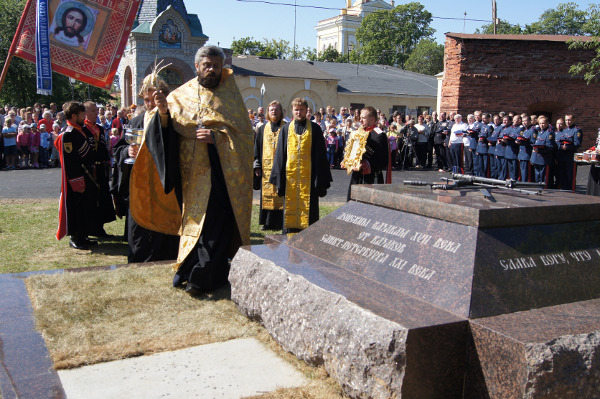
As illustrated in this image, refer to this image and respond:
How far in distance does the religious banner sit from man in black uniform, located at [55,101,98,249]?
727mm

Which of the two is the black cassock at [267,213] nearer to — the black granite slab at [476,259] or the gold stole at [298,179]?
the gold stole at [298,179]

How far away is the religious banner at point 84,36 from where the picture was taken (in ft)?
20.7

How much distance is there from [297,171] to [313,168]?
11.1 inches

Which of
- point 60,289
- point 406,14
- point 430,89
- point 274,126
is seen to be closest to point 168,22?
point 430,89

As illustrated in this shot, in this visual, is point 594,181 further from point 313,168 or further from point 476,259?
point 476,259

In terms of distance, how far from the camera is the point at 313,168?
7586 millimetres

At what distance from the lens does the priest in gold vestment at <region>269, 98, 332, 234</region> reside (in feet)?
25.2

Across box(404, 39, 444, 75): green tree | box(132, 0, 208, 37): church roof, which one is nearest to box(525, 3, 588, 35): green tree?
box(404, 39, 444, 75): green tree

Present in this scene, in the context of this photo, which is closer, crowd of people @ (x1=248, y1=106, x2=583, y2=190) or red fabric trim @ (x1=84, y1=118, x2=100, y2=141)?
red fabric trim @ (x1=84, y1=118, x2=100, y2=141)

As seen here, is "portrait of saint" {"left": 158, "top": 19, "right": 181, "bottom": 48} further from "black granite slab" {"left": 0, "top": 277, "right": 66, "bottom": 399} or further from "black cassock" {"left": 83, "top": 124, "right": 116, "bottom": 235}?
"black granite slab" {"left": 0, "top": 277, "right": 66, "bottom": 399}

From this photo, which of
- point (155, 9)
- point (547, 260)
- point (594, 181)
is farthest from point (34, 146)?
point (155, 9)

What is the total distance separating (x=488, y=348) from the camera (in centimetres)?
270

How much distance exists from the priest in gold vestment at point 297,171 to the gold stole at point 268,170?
89 centimetres

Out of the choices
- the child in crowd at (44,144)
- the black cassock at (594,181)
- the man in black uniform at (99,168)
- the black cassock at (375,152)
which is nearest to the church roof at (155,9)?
the child in crowd at (44,144)
